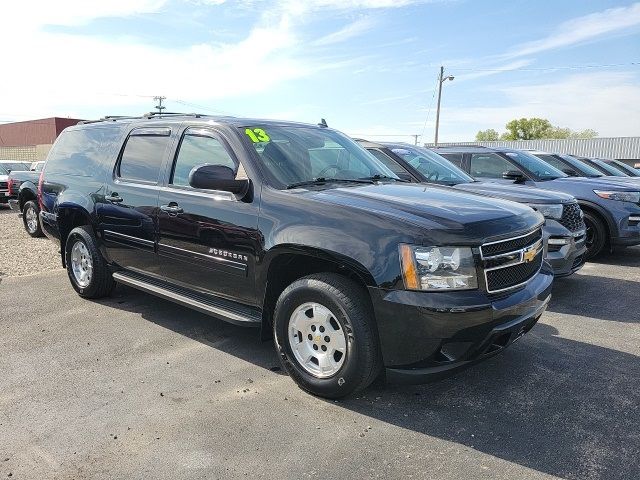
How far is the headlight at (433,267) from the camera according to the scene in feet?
9.78

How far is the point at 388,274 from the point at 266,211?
42.7 inches

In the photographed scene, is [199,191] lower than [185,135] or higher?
lower

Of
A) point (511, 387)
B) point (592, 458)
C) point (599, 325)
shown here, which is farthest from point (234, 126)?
point (599, 325)

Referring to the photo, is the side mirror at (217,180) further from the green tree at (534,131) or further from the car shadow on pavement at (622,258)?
the green tree at (534,131)

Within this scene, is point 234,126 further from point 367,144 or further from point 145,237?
point 367,144

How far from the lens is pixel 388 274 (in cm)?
303

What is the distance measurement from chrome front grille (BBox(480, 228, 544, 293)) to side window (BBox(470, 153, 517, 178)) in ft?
17.0

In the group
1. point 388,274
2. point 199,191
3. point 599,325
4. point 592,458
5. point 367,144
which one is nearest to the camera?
point 592,458

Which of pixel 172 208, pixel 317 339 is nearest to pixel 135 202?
pixel 172 208

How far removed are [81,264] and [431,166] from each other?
4.90 meters

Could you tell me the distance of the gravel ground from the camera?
7442 mm

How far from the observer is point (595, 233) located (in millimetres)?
7902

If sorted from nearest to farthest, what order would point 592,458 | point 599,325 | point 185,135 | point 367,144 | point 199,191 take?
point 592,458 < point 199,191 < point 185,135 < point 599,325 < point 367,144

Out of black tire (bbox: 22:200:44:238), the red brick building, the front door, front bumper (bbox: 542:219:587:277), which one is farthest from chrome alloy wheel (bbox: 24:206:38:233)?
the red brick building
